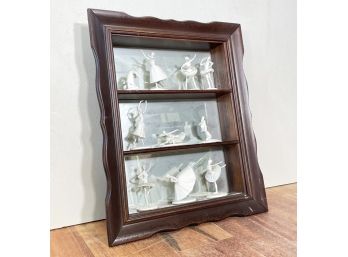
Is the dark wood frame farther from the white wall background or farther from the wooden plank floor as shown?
the white wall background

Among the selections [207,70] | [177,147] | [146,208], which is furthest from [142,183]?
[207,70]

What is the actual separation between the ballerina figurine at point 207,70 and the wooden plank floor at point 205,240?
0.66 metres

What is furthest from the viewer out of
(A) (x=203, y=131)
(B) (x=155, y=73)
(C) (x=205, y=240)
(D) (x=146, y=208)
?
(A) (x=203, y=131)

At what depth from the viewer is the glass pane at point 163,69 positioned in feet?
4.50

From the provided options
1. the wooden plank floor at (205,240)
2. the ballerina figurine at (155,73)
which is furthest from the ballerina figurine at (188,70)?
the wooden plank floor at (205,240)

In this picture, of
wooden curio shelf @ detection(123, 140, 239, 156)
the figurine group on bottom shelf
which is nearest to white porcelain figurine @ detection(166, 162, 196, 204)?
Result: the figurine group on bottom shelf

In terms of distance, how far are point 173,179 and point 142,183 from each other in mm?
134

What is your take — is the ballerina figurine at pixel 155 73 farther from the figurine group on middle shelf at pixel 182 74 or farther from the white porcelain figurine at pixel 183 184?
the white porcelain figurine at pixel 183 184

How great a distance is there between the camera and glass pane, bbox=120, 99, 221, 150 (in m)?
1.35

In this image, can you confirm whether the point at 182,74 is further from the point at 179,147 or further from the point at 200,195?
the point at 200,195

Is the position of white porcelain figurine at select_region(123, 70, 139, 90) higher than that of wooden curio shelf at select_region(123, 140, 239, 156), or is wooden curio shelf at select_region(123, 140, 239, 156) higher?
white porcelain figurine at select_region(123, 70, 139, 90)

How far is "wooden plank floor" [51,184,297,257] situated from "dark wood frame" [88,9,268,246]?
0.04m

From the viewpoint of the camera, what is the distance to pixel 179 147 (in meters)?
1.31
